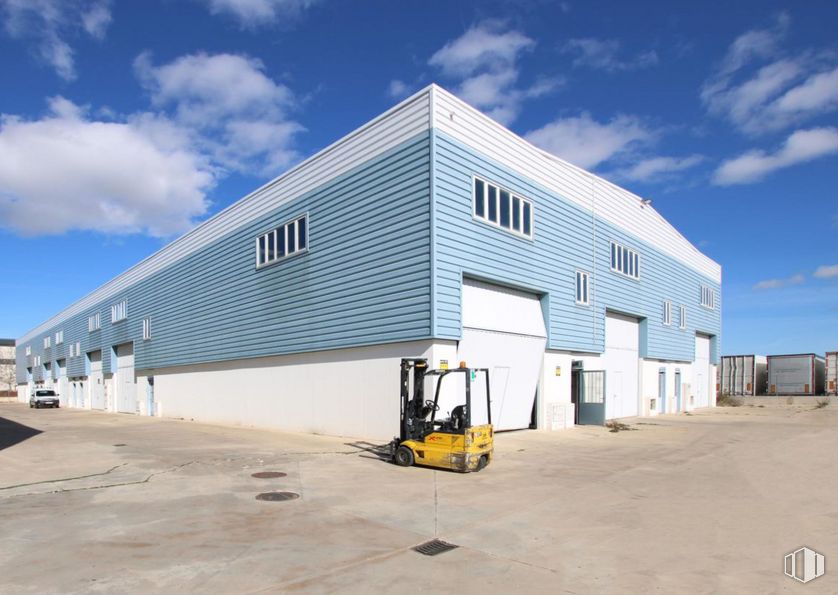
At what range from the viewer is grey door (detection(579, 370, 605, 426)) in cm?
2283

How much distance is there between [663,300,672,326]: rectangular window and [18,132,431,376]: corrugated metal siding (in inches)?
767

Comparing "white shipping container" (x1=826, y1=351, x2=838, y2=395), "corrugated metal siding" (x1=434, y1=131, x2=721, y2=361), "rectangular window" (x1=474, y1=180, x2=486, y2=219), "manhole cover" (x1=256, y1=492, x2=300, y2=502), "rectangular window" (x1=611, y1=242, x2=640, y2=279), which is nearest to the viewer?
"manhole cover" (x1=256, y1=492, x2=300, y2=502)

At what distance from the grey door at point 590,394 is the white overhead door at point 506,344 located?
3.81 metres

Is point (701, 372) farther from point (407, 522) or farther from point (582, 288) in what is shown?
point (407, 522)

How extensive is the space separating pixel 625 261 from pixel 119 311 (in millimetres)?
33449

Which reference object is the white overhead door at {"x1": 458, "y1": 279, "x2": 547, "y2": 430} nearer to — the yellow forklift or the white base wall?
the white base wall

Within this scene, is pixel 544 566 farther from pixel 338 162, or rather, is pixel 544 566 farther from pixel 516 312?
pixel 338 162

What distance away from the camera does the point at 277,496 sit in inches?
372

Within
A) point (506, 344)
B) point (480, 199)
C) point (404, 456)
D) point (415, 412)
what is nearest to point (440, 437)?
point (415, 412)

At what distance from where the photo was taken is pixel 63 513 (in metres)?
8.25

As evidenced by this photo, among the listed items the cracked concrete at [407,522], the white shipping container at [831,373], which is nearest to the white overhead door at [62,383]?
the cracked concrete at [407,522]

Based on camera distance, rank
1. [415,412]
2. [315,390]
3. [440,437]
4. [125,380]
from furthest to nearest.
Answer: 1. [125,380]
2. [315,390]
3. [415,412]
4. [440,437]

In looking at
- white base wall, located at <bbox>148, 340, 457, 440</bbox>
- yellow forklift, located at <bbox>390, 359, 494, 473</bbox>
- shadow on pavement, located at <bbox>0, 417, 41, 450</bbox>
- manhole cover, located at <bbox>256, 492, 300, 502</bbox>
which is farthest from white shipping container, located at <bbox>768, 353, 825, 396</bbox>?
shadow on pavement, located at <bbox>0, 417, 41, 450</bbox>

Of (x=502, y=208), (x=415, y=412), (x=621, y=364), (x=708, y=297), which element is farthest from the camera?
(x=708, y=297)
